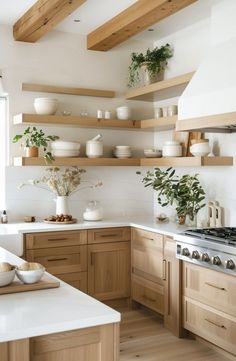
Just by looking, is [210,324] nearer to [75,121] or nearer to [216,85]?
[216,85]

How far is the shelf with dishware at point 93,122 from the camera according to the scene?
4742 mm

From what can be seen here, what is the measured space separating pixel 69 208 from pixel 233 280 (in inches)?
87.8

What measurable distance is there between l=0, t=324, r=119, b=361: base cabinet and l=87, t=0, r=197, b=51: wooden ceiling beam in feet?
8.76

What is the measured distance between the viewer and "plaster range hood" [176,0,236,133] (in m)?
3.67

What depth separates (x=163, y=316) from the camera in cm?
449

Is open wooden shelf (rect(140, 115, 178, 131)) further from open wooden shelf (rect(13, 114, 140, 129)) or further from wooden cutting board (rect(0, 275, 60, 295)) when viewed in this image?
wooden cutting board (rect(0, 275, 60, 295))

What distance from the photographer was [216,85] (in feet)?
12.5

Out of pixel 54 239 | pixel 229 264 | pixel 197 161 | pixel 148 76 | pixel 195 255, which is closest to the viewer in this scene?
pixel 229 264

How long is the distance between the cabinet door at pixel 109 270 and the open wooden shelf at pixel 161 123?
49.3 inches

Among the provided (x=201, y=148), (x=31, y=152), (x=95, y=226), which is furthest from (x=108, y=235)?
(x=201, y=148)

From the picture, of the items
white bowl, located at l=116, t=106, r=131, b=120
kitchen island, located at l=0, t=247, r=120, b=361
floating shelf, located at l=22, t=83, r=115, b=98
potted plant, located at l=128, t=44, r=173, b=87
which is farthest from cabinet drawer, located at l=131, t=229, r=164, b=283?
kitchen island, located at l=0, t=247, r=120, b=361

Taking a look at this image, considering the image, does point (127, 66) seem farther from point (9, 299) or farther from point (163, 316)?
point (9, 299)

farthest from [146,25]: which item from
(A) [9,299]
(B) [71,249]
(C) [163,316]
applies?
(A) [9,299]

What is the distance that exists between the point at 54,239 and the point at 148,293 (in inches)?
40.3
